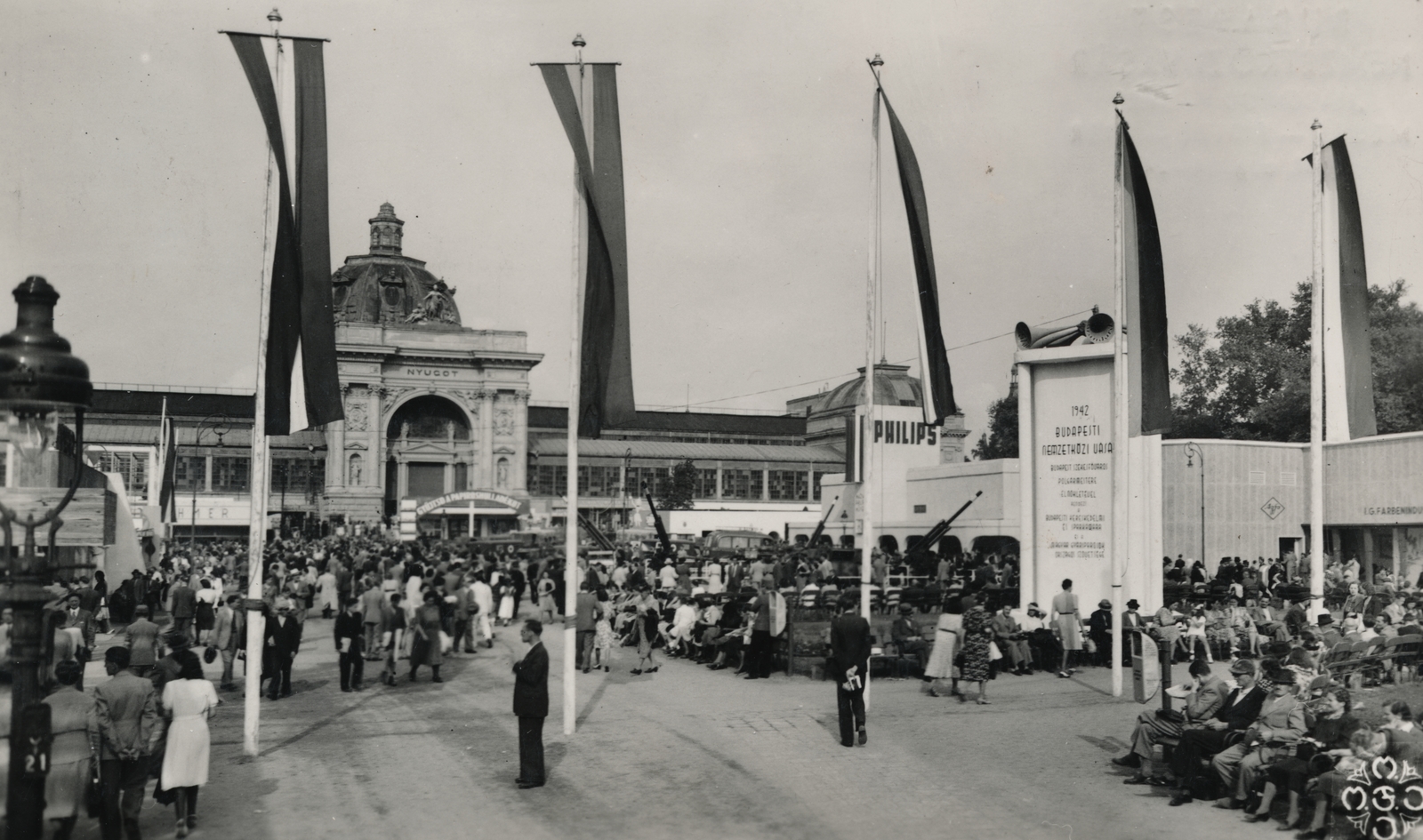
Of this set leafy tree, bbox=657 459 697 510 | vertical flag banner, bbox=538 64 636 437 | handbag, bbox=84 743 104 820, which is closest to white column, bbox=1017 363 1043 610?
vertical flag banner, bbox=538 64 636 437

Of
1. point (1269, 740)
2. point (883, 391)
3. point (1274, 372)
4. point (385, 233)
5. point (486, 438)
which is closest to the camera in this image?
point (1269, 740)

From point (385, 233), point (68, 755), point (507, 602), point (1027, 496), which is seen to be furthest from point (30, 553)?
point (385, 233)

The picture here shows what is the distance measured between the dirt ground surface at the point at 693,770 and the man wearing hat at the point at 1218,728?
0.35 meters

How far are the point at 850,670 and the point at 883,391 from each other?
292 feet

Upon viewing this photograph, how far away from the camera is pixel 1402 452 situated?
32688 millimetres

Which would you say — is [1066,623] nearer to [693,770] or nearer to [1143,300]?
[1143,300]

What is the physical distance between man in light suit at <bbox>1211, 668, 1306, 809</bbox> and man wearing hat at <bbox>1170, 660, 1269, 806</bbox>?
0.63ft

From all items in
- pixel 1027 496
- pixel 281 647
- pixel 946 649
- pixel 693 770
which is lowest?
→ pixel 693 770

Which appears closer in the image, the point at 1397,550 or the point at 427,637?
the point at 427,637

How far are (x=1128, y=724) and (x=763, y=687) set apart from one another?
551 centimetres

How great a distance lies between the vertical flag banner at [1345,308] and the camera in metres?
17.9

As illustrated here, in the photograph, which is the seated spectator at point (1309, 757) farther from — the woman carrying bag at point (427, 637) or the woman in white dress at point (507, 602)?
the woman in white dress at point (507, 602)

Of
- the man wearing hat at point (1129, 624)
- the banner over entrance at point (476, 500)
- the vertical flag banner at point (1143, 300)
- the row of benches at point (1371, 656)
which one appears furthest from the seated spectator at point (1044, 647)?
the banner over entrance at point (476, 500)

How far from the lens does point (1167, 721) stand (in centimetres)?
1192
